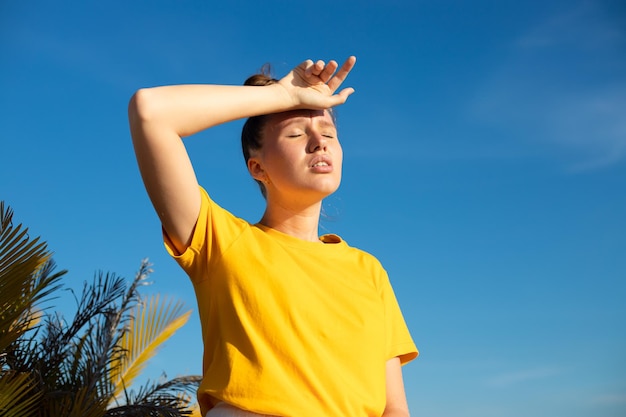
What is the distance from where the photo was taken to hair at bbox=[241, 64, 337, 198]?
7.57 ft

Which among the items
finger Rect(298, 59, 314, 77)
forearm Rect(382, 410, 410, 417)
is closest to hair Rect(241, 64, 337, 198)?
finger Rect(298, 59, 314, 77)

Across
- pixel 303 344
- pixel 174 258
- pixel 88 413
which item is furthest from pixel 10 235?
pixel 303 344

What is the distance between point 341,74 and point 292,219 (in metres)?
0.51

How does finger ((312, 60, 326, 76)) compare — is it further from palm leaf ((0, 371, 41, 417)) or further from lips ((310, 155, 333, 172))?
palm leaf ((0, 371, 41, 417))

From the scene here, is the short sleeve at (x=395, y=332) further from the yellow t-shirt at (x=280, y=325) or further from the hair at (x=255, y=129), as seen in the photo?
the hair at (x=255, y=129)

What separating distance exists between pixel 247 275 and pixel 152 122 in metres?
0.50

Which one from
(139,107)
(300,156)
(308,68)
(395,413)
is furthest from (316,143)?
(395,413)

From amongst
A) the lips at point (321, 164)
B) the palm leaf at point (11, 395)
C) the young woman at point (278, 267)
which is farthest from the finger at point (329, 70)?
the palm leaf at point (11, 395)

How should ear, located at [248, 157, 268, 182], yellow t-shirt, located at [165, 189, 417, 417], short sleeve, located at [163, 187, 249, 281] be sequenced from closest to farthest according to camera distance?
yellow t-shirt, located at [165, 189, 417, 417] < short sleeve, located at [163, 187, 249, 281] < ear, located at [248, 157, 268, 182]

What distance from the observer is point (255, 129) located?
2330mm

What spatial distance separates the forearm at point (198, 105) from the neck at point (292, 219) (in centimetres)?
32

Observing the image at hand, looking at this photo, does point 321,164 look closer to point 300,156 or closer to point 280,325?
point 300,156

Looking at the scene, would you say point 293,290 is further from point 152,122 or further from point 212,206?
point 152,122

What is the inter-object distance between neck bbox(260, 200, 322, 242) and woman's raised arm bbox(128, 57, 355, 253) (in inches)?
13.1
